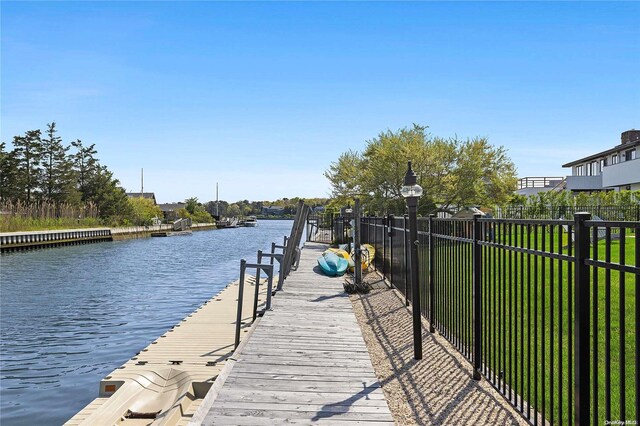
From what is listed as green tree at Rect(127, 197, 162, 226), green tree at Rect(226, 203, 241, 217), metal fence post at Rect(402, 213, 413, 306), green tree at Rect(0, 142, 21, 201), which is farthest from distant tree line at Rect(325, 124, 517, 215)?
green tree at Rect(226, 203, 241, 217)

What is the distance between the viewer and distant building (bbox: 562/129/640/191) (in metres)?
39.4

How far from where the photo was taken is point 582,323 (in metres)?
3.53

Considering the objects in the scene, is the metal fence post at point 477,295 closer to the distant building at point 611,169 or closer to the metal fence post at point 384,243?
the metal fence post at point 384,243

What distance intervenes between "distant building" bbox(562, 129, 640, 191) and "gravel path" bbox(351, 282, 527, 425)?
123 ft

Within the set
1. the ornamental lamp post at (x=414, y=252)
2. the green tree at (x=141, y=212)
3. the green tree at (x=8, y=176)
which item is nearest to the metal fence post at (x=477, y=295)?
the ornamental lamp post at (x=414, y=252)

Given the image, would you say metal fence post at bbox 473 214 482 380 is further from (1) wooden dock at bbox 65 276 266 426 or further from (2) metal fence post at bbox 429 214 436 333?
(1) wooden dock at bbox 65 276 266 426

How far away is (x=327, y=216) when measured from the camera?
139ft

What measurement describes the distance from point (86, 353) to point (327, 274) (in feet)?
21.8

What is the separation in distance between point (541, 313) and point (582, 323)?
1.13 m

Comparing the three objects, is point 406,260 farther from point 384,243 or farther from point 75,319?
point 75,319

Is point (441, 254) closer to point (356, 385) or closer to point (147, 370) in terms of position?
point (356, 385)

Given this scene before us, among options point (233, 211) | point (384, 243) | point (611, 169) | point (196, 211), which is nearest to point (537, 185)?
point (611, 169)

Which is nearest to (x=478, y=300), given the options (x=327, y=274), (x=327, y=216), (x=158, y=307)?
(x=327, y=274)

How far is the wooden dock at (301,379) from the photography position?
4602 millimetres
